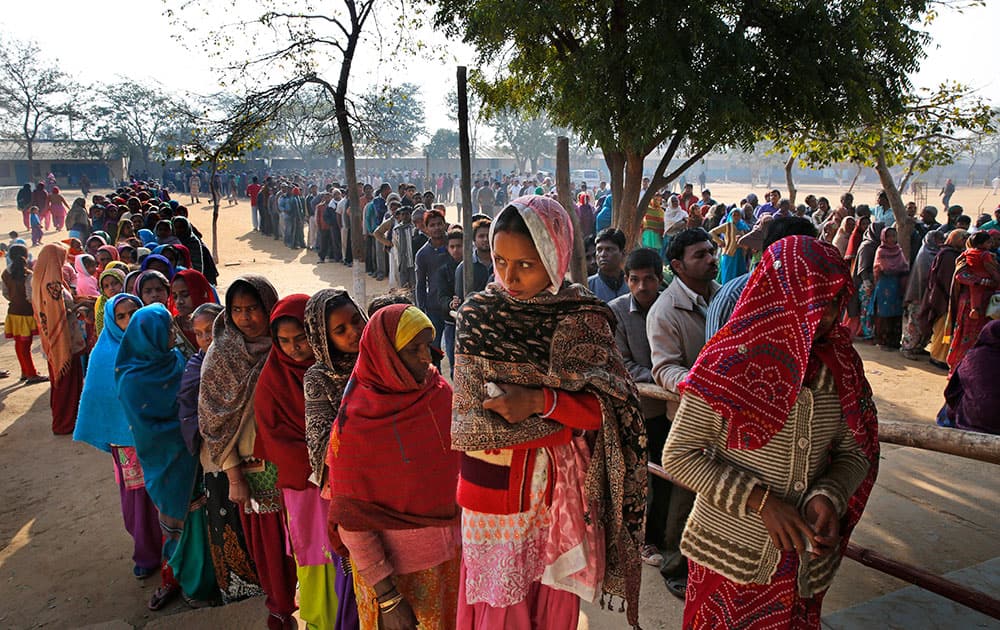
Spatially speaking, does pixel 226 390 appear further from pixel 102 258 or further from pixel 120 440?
pixel 102 258

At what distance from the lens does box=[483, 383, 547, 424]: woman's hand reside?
177 cm

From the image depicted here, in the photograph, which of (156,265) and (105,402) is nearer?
(105,402)

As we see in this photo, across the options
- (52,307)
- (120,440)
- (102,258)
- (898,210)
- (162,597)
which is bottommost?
(162,597)

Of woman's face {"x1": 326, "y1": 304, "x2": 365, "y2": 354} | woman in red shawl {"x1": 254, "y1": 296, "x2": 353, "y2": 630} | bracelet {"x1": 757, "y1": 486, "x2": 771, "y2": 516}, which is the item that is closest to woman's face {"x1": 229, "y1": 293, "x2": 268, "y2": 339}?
woman in red shawl {"x1": 254, "y1": 296, "x2": 353, "y2": 630}

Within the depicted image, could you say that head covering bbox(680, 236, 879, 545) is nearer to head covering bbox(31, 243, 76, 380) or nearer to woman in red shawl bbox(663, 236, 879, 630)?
woman in red shawl bbox(663, 236, 879, 630)

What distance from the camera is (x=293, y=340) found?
2885 mm

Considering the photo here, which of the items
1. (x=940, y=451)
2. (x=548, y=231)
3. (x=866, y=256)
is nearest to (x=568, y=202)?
(x=940, y=451)

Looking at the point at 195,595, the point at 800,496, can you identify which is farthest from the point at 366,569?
the point at 195,595

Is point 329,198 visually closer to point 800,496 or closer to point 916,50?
point 916,50

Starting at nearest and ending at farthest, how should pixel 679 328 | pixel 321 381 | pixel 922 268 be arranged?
1. pixel 321 381
2. pixel 679 328
3. pixel 922 268

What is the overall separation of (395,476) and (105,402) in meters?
2.71

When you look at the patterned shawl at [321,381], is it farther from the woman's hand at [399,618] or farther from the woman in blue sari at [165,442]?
the woman in blue sari at [165,442]

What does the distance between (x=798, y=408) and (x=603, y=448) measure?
1.86 feet

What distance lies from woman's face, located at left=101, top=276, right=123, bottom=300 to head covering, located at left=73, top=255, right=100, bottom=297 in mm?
2208
